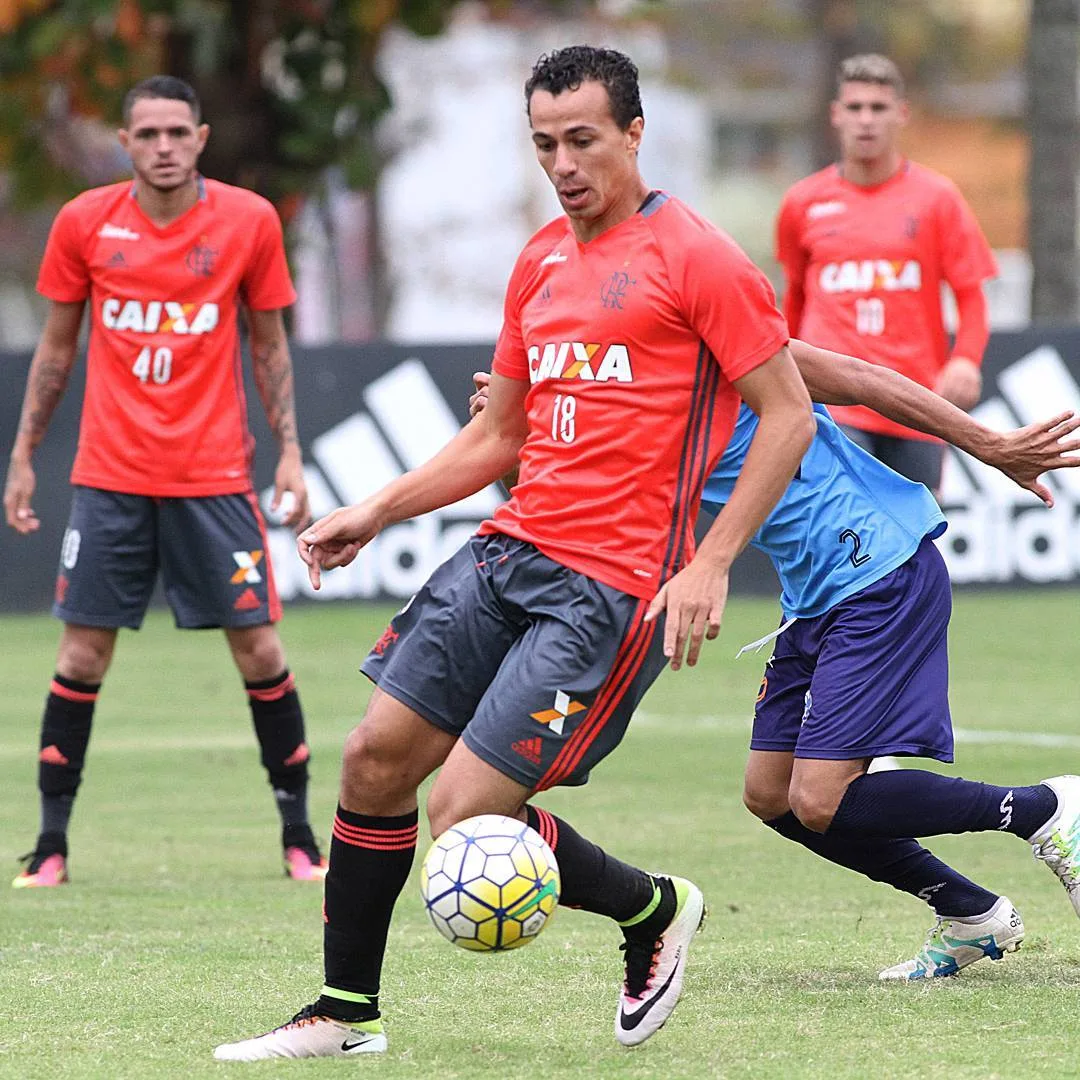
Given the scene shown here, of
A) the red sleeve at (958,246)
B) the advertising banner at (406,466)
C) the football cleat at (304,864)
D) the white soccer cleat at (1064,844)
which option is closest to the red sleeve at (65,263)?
the football cleat at (304,864)

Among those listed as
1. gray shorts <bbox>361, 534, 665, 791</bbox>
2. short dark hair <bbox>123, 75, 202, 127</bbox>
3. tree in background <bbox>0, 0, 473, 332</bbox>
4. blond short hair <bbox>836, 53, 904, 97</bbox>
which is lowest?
gray shorts <bbox>361, 534, 665, 791</bbox>

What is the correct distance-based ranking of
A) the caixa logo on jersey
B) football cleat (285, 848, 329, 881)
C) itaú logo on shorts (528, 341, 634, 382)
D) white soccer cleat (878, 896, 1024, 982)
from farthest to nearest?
the caixa logo on jersey → football cleat (285, 848, 329, 881) → white soccer cleat (878, 896, 1024, 982) → itaú logo on shorts (528, 341, 634, 382)

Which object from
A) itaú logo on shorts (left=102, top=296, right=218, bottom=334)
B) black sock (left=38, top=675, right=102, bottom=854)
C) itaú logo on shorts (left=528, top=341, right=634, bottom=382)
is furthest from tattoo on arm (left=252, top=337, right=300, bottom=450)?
itaú logo on shorts (left=528, top=341, right=634, bottom=382)

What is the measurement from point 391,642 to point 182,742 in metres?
5.71

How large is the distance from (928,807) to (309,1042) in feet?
5.39

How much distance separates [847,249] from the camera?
984 centimetres

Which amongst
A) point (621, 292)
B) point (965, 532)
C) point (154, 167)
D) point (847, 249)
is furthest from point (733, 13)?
point (621, 292)

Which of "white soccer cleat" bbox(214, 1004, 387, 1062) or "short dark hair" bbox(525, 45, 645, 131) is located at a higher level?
"short dark hair" bbox(525, 45, 645, 131)

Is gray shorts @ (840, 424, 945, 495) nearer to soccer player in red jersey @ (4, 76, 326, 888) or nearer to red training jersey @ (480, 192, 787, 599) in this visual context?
soccer player in red jersey @ (4, 76, 326, 888)

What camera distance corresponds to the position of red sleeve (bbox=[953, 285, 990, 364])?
9.65 meters

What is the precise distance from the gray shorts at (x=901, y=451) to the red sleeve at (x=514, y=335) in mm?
4249

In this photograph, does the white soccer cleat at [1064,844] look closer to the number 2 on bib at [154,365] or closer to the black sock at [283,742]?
the black sock at [283,742]

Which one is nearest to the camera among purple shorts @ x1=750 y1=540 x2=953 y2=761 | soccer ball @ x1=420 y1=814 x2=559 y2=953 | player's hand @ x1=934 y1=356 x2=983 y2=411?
soccer ball @ x1=420 y1=814 x2=559 y2=953

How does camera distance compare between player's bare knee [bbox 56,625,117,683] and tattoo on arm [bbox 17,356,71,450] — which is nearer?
player's bare knee [bbox 56,625,117,683]
